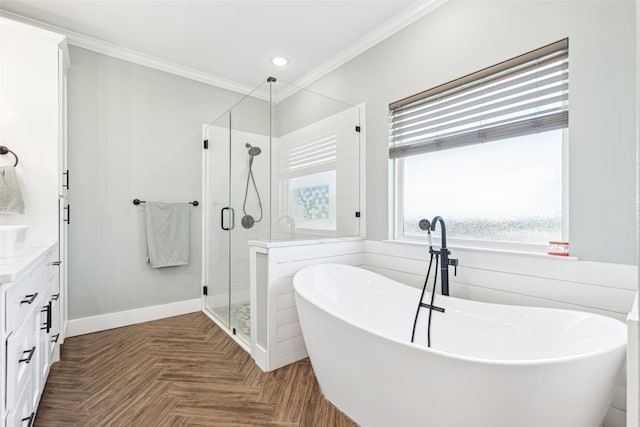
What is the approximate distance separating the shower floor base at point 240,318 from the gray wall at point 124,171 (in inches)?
26.3

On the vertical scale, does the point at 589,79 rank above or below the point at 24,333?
above

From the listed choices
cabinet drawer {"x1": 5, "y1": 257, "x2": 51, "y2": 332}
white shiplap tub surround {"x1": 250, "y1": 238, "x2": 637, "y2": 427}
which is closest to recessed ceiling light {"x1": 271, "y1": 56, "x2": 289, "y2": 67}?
white shiplap tub surround {"x1": 250, "y1": 238, "x2": 637, "y2": 427}

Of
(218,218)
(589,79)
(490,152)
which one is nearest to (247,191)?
(218,218)

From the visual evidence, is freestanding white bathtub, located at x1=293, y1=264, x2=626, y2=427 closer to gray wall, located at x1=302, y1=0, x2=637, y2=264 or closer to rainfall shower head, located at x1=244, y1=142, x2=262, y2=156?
gray wall, located at x1=302, y1=0, x2=637, y2=264

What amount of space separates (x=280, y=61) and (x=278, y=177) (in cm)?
146

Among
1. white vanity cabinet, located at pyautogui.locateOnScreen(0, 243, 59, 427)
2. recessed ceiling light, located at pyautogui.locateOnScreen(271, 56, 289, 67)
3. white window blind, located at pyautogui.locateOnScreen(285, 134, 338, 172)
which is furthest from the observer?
recessed ceiling light, located at pyautogui.locateOnScreen(271, 56, 289, 67)

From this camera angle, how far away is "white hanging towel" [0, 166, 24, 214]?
183cm

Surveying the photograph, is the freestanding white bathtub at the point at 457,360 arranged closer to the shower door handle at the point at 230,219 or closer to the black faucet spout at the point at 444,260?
the black faucet spout at the point at 444,260

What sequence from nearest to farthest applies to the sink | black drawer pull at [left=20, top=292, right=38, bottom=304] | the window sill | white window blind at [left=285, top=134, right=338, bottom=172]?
black drawer pull at [left=20, top=292, right=38, bottom=304]
the sink
the window sill
white window blind at [left=285, top=134, right=338, bottom=172]

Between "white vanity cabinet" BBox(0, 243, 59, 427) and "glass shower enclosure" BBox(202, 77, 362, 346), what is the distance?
122cm

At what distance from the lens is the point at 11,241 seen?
4.43 ft

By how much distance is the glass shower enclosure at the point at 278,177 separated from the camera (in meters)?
2.21

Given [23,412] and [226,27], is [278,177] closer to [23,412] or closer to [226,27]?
[226,27]

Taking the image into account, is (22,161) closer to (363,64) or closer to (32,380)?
(32,380)
